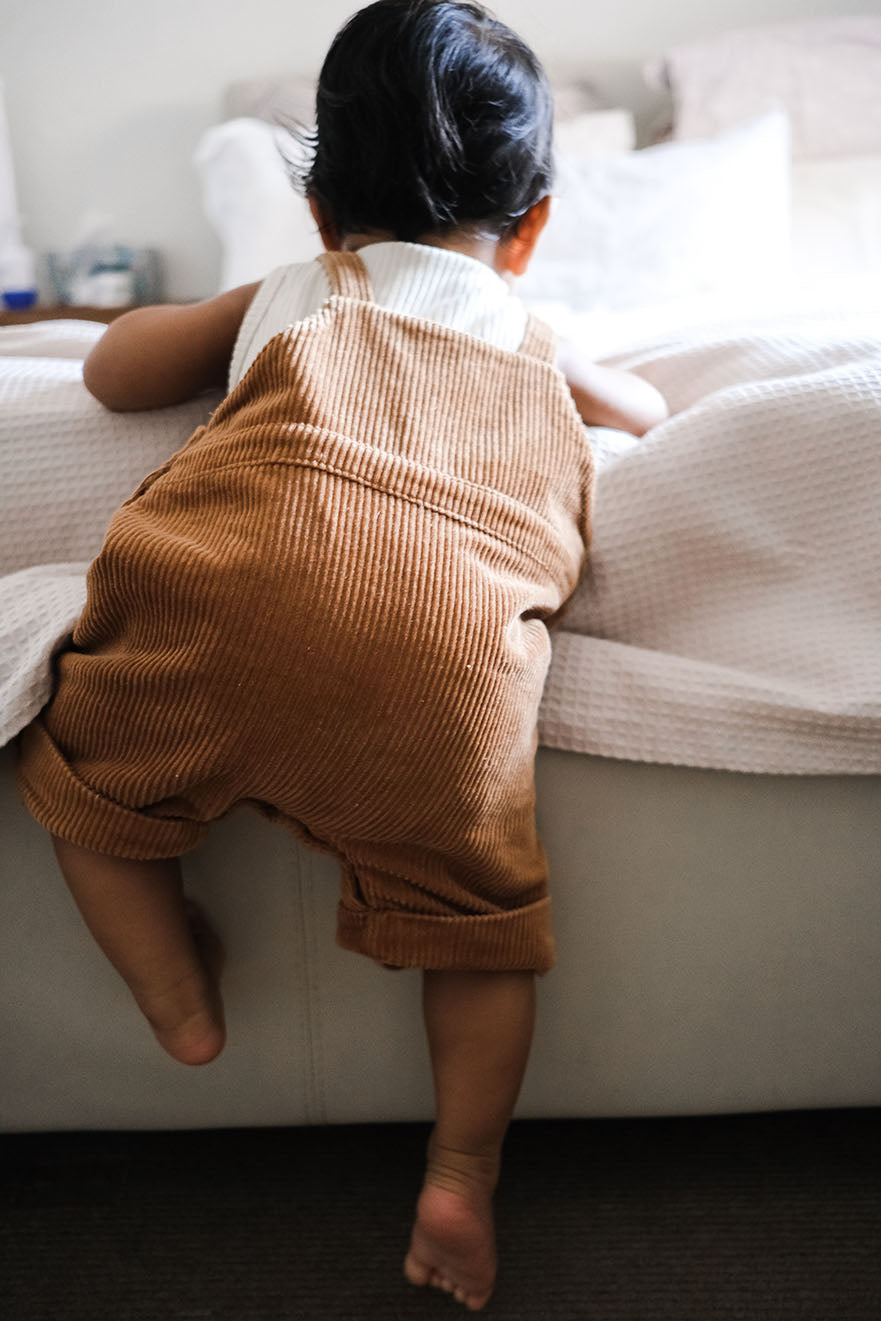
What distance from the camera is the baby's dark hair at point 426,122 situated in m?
0.78

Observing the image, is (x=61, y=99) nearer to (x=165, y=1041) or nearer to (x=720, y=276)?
(x=720, y=276)

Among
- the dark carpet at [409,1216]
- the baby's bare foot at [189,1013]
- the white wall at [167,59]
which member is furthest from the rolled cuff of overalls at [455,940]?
the white wall at [167,59]

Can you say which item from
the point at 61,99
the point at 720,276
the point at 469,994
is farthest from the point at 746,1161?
the point at 61,99

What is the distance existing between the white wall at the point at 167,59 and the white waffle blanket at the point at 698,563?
1.78m

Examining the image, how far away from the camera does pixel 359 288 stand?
737mm

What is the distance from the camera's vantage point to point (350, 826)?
0.65 meters

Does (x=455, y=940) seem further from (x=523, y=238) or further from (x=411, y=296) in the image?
(x=523, y=238)

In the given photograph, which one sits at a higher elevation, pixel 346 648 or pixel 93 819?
pixel 346 648

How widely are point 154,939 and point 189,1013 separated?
59 mm

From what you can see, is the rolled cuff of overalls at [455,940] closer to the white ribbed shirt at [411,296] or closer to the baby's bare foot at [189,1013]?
the baby's bare foot at [189,1013]

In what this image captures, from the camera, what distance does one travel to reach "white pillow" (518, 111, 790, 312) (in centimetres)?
176

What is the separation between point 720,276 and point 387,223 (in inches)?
44.3

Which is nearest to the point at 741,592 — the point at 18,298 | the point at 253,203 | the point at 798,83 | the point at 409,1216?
the point at 409,1216

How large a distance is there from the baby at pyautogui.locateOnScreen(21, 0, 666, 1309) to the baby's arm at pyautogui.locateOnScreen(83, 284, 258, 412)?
0.04 m
